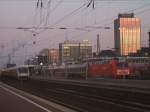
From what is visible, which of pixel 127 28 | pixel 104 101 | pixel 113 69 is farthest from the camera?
pixel 127 28

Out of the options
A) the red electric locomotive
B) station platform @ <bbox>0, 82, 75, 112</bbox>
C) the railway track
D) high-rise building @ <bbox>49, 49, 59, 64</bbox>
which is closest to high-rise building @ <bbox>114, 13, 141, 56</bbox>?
the red electric locomotive

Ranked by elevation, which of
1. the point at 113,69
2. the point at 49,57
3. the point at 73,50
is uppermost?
the point at 73,50

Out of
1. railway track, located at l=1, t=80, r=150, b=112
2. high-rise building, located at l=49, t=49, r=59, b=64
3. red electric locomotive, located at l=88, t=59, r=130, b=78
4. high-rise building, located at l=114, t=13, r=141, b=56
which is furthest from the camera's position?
high-rise building, located at l=49, t=49, r=59, b=64

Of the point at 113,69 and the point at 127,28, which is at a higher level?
the point at 127,28

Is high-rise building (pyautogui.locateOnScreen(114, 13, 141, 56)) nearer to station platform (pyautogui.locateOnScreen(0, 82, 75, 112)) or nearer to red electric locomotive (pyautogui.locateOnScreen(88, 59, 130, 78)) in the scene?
red electric locomotive (pyautogui.locateOnScreen(88, 59, 130, 78))

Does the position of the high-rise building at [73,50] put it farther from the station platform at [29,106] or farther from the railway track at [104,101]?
the station platform at [29,106]

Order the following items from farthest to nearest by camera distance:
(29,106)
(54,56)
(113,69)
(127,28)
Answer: (54,56)
(127,28)
(113,69)
(29,106)

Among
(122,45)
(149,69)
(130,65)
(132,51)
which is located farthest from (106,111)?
(132,51)

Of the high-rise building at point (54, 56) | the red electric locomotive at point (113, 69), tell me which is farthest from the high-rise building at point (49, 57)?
the red electric locomotive at point (113, 69)

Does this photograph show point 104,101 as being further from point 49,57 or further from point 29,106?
point 49,57

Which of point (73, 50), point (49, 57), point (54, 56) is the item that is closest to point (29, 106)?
point (73, 50)

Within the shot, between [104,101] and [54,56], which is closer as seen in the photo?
[104,101]

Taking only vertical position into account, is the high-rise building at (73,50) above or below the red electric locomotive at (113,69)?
above

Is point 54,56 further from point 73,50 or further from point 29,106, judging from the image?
point 29,106
